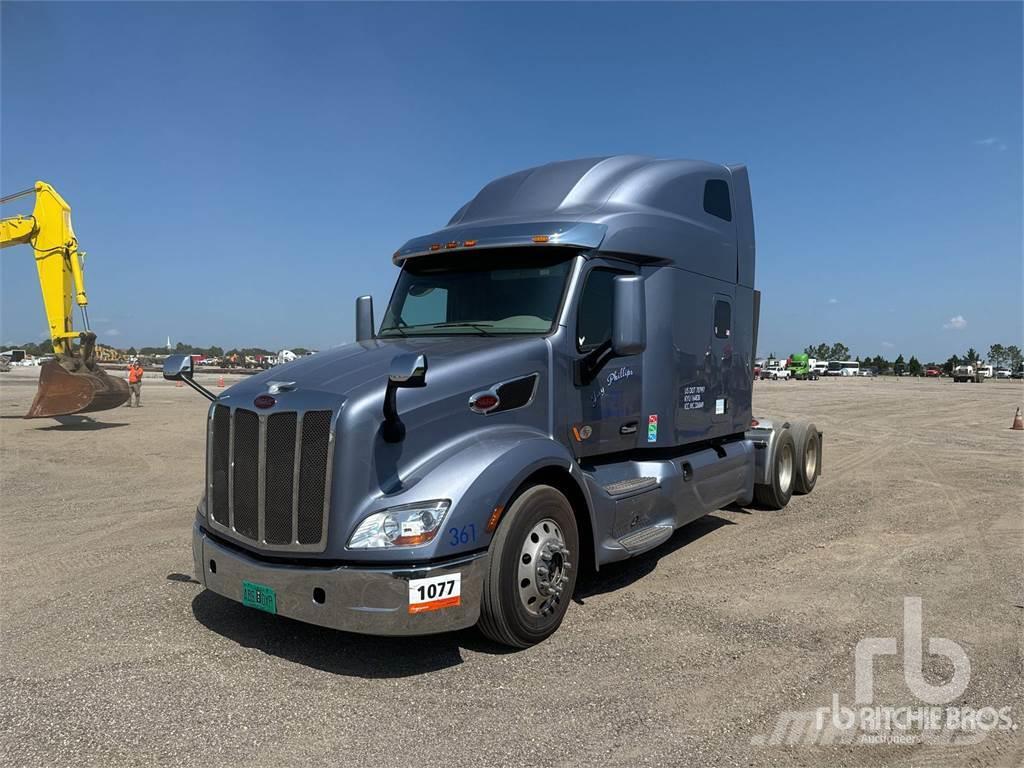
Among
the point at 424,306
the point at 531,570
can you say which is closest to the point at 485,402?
the point at 531,570

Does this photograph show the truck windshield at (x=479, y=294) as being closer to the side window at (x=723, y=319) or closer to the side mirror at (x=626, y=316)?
the side mirror at (x=626, y=316)

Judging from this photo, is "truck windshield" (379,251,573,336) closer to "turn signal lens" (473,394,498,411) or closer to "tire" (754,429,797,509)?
"turn signal lens" (473,394,498,411)

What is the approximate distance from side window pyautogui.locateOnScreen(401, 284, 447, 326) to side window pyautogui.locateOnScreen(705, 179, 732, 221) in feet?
9.78

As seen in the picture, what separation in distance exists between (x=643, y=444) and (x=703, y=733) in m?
2.74

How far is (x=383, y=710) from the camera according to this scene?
12.0 ft

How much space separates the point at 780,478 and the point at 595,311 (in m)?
4.52

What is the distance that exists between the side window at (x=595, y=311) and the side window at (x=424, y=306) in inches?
42.7

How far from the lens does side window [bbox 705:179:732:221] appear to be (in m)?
7.02

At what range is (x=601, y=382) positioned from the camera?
5.36 metres

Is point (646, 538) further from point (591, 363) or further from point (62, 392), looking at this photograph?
point (62, 392)

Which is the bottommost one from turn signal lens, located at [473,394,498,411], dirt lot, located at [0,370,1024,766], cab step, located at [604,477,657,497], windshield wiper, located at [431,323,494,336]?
dirt lot, located at [0,370,1024,766]

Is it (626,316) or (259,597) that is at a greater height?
(626,316)

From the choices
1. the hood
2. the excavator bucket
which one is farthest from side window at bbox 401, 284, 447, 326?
the excavator bucket

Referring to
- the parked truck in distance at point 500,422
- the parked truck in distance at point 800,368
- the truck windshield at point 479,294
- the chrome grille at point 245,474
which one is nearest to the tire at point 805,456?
the parked truck in distance at point 500,422
